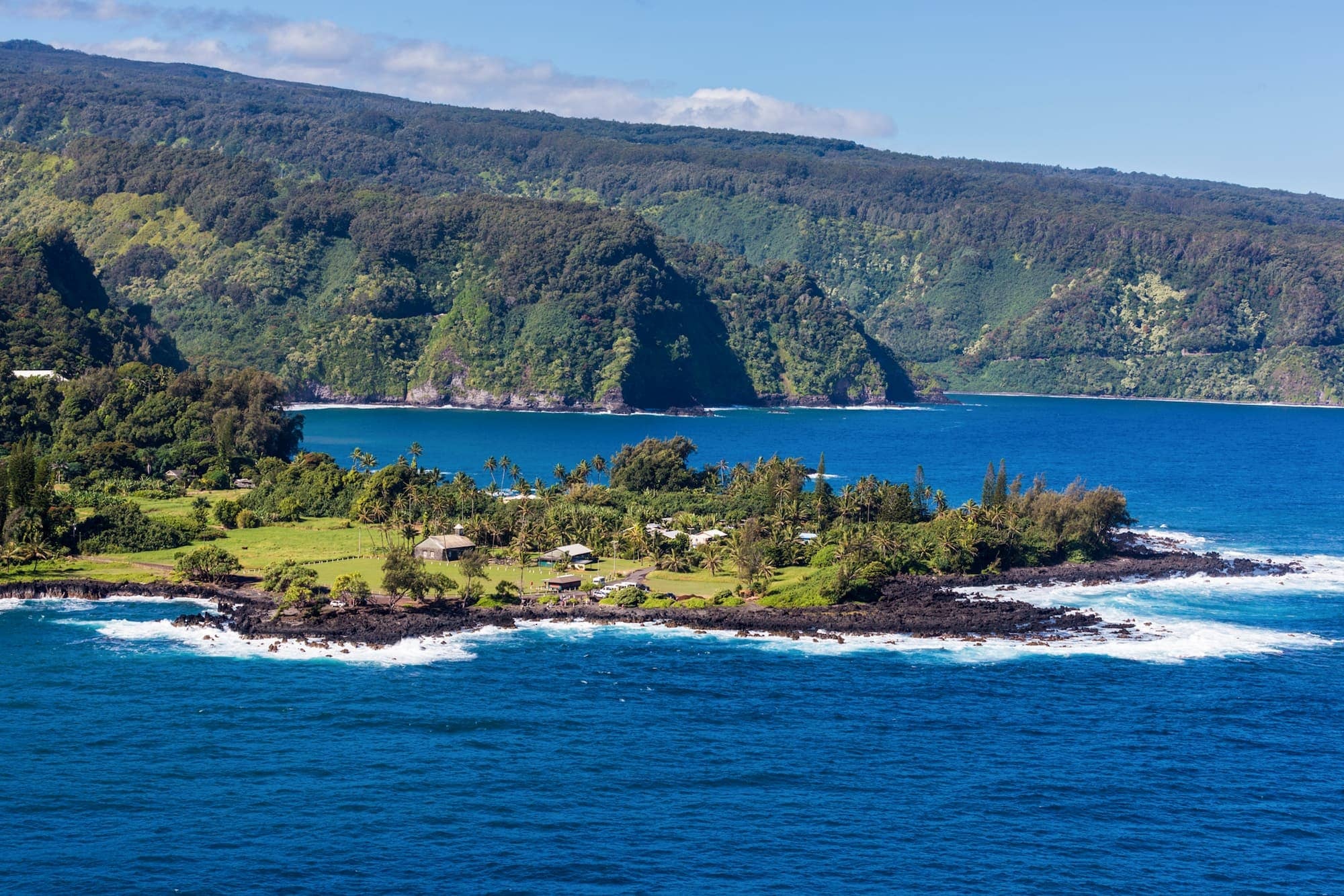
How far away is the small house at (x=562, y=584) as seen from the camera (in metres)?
115

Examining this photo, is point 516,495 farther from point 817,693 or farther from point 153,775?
point 153,775

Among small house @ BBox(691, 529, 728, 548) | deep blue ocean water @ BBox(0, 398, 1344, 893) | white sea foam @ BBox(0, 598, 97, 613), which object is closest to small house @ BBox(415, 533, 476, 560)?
small house @ BBox(691, 529, 728, 548)

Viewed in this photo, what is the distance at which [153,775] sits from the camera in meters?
74.1

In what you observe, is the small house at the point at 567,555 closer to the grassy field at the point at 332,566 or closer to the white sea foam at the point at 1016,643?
the grassy field at the point at 332,566

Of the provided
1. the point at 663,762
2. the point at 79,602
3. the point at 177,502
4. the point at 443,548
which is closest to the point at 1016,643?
the point at 663,762

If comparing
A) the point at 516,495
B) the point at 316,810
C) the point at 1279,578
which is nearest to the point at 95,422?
the point at 516,495

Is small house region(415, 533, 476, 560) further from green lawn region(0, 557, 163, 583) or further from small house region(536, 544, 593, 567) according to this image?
green lawn region(0, 557, 163, 583)

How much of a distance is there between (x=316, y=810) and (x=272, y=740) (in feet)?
34.6

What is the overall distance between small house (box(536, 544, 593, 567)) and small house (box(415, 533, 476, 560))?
6290mm

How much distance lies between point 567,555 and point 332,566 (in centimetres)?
1881

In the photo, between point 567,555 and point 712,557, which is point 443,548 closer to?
point 567,555

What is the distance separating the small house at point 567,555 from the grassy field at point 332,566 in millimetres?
1112

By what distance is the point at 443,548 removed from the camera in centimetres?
12425

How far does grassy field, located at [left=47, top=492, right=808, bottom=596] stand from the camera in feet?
383
